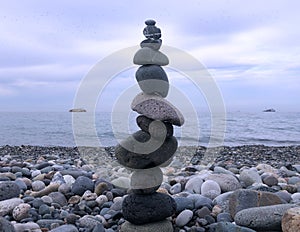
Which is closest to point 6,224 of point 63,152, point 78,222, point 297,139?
point 78,222

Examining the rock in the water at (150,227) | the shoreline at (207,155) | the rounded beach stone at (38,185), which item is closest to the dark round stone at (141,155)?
the rock in the water at (150,227)

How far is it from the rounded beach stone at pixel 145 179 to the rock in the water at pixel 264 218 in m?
1.00

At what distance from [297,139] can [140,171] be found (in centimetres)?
1853

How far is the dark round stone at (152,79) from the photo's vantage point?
419 centimetres

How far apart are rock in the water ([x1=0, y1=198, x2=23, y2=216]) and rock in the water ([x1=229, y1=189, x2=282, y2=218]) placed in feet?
9.04

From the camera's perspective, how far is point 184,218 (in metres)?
4.67

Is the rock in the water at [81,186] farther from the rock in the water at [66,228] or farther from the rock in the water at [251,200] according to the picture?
the rock in the water at [251,200]

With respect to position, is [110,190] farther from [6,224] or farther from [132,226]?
[6,224]

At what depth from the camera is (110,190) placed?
6.08m

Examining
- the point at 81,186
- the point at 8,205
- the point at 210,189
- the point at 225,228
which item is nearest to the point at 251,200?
the point at 225,228

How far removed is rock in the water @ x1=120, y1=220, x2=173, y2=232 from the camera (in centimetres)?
424

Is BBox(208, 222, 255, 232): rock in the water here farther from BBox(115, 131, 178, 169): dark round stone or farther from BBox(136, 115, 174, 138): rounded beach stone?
BBox(136, 115, 174, 138): rounded beach stone

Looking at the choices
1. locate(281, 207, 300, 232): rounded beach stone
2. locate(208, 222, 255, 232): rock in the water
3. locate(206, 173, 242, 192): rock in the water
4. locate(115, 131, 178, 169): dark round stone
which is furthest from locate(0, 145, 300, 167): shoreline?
locate(281, 207, 300, 232): rounded beach stone

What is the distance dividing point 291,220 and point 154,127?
5.32ft
